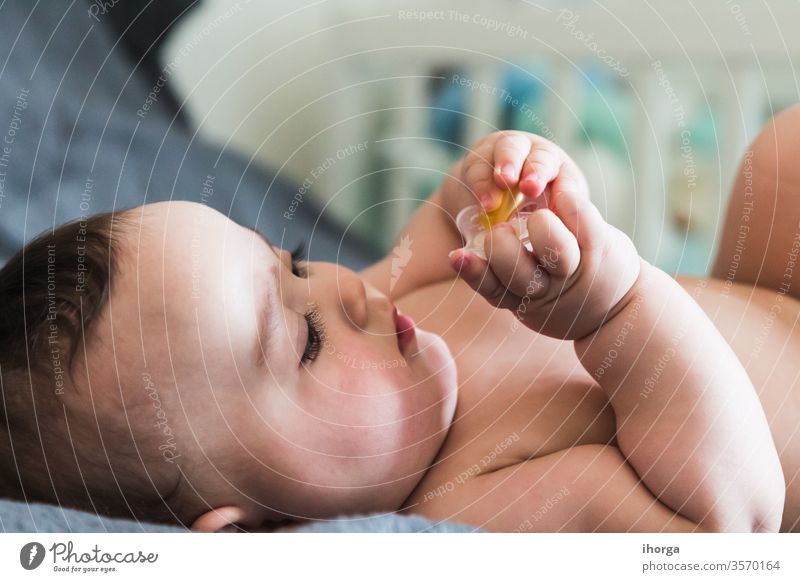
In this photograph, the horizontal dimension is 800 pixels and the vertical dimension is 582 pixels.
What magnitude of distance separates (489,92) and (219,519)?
415 millimetres

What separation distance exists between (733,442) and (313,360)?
0.73 feet

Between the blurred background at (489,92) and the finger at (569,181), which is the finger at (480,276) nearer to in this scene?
the finger at (569,181)

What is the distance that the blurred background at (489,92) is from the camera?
59 cm

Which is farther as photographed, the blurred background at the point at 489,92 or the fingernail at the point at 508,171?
the blurred background at the point at 489,92

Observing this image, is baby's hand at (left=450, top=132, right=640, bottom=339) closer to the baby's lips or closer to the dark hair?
the baby's lips

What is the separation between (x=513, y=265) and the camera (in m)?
0.40

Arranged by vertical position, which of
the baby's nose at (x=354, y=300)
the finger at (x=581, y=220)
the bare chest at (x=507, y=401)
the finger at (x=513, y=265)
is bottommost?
the bare chest at (x=507, y=401)

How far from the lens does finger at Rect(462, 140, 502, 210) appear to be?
488mm

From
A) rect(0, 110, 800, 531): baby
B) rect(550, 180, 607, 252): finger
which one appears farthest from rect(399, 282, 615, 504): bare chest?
rect(550, 180, 607, 252): finger

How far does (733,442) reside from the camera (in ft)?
1.42

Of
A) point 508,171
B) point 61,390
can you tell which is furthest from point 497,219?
point 61,390

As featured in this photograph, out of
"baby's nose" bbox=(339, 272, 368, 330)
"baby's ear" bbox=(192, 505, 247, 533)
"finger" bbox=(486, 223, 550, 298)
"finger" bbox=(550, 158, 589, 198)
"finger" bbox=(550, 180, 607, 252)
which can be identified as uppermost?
"finger" bbox=(550, 158, 589, 198)

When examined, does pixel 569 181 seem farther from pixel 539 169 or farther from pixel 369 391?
pixel 369 391

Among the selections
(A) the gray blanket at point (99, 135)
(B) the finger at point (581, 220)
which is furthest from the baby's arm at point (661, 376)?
(A) the gray blanket at point (99, 135)
